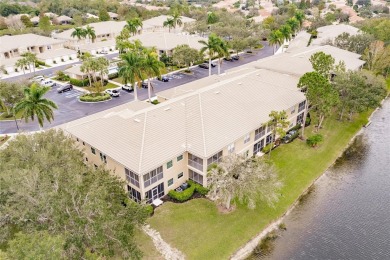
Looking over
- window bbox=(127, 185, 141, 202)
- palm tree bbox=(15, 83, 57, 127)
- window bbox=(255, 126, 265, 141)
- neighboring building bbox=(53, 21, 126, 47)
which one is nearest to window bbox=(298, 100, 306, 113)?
window bbox=(255, 126, 265, 141)

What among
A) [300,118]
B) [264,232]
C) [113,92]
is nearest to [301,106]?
A: [300,118]

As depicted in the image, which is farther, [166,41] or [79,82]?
[166,41]

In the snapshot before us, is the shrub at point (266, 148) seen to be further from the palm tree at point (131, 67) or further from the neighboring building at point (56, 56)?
the neighboring building at point (56, 56)

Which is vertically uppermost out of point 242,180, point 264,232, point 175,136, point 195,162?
point 175,136

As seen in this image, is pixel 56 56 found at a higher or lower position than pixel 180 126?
higher

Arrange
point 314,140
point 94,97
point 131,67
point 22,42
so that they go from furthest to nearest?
point 22,42 < point 94,97 < point 131,67 < point 314,140

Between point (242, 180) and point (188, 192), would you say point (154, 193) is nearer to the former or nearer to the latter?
point (188, 192)

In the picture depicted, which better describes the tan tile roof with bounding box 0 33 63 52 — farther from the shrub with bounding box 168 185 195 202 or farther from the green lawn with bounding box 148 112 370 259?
the green lawn with bounding box 148 112 370 259

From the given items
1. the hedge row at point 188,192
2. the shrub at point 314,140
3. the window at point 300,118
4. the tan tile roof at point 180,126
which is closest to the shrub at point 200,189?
the hedge row at point 188,192
